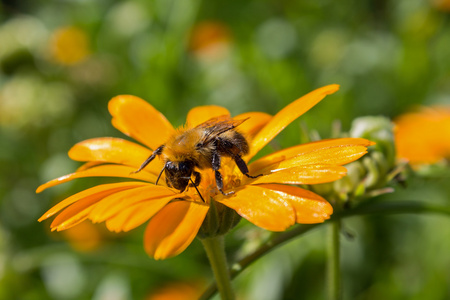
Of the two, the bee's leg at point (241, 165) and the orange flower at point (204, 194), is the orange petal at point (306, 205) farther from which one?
the bee's leg at point (241, 165)

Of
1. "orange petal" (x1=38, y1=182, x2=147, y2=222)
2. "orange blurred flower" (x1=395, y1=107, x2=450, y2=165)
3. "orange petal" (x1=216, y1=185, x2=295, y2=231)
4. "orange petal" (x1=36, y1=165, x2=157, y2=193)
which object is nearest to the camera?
"orange petal" (x1=216, y1=185, x2=295, y2=231)

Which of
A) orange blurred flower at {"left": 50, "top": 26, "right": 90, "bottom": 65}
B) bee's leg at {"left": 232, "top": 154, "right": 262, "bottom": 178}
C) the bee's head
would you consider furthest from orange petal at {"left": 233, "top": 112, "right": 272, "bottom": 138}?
orange blurred flower at {"left": 50, "top": 26, "right": 90, "bottom": 65}

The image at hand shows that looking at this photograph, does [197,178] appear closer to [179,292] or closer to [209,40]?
[179,292]

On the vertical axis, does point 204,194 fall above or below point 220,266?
above

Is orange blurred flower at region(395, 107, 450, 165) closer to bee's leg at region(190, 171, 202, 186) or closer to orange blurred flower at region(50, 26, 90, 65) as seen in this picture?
bee's leg at region(190, 171, 202, 186)

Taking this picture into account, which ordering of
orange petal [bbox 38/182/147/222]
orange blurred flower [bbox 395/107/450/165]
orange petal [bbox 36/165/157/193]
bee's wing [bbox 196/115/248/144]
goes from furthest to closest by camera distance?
1. orange blurred flower [bbox 395/107/450/165]
2. bee's wing [bbox 196/115/248/144]
3. orange petal [bbox 36/165/157/193]
4. orange petal [bbox 38/182/147/222]

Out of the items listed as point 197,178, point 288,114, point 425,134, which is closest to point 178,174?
point 197,178

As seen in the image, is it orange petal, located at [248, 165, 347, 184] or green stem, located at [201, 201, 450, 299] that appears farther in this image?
green stem, located at [201, 201, 450, 299]
